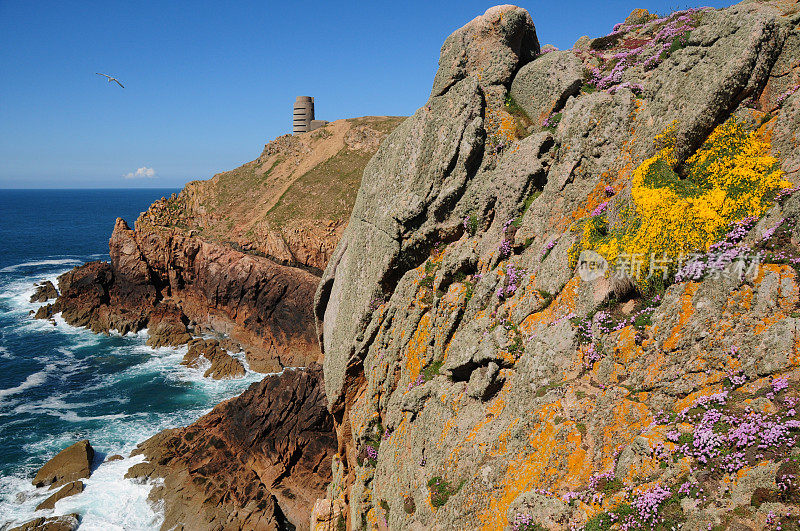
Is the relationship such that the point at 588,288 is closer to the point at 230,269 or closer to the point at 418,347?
the point at 418,347

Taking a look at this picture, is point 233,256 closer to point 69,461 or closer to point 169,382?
point 169,382

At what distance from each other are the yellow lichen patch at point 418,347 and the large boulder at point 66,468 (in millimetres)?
26729

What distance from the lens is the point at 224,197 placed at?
81375 mm

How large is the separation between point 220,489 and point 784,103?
101 feet

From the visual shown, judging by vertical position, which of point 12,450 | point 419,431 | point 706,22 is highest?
point 706,22

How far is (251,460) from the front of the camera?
2830 centimetres

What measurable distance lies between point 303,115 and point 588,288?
3799 inches

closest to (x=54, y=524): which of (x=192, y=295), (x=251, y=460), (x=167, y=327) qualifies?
(x=251, y=460)

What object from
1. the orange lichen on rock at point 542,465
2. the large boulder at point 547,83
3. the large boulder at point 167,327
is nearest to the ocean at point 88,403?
the large boulder at point 167,327

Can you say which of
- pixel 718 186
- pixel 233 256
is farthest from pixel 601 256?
pixel 233 256

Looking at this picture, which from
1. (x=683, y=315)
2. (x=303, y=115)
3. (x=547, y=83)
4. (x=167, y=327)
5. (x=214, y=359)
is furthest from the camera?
(x=303, y=115)

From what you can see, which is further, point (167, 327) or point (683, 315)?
point (167, 327)

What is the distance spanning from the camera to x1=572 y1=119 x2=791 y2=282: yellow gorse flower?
31.3 feet

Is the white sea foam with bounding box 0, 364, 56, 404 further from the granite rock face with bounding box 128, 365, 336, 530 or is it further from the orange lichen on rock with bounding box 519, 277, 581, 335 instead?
the orange lichen on rock with bounding box 519, 277, 581, 335
